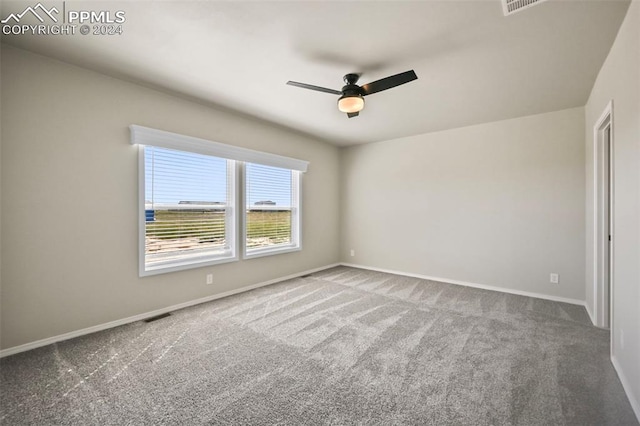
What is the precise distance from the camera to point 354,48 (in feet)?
7.63

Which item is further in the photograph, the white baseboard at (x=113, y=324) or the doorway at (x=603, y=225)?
the doorway at (x=603, y=225)

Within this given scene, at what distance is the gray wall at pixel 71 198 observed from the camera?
2320mm

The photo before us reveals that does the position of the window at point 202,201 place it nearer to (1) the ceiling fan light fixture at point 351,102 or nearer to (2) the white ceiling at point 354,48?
(2) the white ceiling at point 354,48

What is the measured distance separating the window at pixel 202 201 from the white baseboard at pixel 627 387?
3.99 meters

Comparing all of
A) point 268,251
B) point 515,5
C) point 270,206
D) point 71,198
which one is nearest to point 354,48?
point 515,5

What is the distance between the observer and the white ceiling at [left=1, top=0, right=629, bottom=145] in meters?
1.89

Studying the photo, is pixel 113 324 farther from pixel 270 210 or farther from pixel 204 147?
pixel 270 210

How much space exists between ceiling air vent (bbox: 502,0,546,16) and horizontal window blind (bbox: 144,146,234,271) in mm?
3440

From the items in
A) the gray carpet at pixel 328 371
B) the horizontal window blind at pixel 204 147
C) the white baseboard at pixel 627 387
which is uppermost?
the horizontal window blind at pixel 204 147

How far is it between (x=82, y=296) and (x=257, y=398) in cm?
218

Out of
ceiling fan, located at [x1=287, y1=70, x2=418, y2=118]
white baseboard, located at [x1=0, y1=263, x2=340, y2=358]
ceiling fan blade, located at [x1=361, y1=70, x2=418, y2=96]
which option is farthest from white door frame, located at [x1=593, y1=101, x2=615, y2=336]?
white baseboard, located at [x1=0, y1=263, x2=340, y2=358]

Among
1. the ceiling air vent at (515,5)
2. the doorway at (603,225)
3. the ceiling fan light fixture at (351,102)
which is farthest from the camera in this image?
the doorway at (603,225)

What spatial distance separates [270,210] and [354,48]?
292 cm

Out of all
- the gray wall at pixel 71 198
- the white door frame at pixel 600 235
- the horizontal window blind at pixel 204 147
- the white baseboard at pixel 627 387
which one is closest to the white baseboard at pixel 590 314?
the white door frame at pixel 600 235
